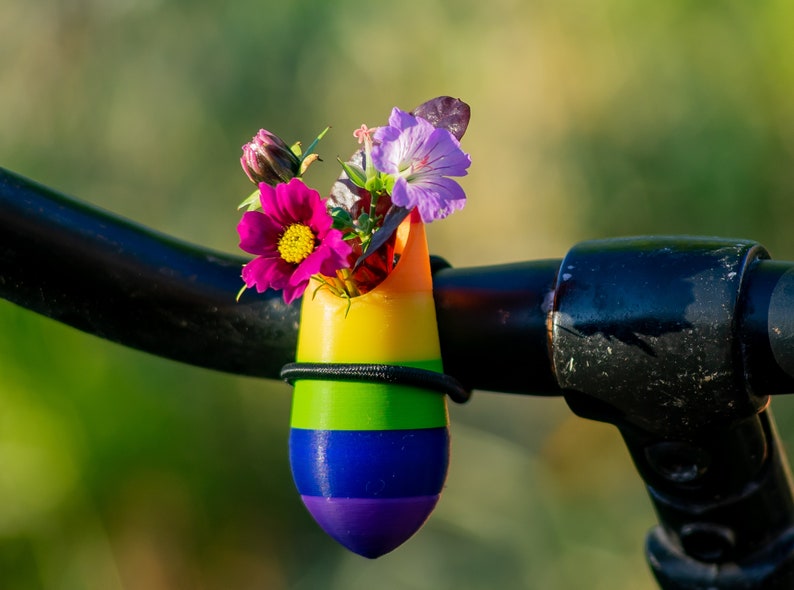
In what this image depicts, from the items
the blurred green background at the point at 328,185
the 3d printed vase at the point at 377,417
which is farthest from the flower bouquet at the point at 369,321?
the blurred green background at the point at 328,185

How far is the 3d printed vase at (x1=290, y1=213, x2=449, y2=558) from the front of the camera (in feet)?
1.63

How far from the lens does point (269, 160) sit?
510mm

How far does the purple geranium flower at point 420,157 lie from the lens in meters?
0.49

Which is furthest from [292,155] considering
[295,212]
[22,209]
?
[22,209]

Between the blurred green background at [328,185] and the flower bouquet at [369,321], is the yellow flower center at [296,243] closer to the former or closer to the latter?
the flower bouquet at [369,321]

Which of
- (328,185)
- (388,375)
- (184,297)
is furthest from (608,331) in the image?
(328,185)

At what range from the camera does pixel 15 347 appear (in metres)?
2.58

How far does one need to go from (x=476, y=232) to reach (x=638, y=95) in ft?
1.88

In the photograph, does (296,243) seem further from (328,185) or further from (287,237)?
(328,185)

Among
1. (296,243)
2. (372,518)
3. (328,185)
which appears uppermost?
(296,243)

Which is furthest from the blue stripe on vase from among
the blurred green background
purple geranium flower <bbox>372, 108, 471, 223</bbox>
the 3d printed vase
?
the blurred green background

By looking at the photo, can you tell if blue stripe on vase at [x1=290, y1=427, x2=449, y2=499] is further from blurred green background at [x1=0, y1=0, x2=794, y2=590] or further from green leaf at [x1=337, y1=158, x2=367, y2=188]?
blurred green background at [x1=0, y1=0, x2=794, y2=590]

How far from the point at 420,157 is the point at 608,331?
0.39 feet

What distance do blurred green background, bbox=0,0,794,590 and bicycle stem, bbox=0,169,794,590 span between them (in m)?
2.07
